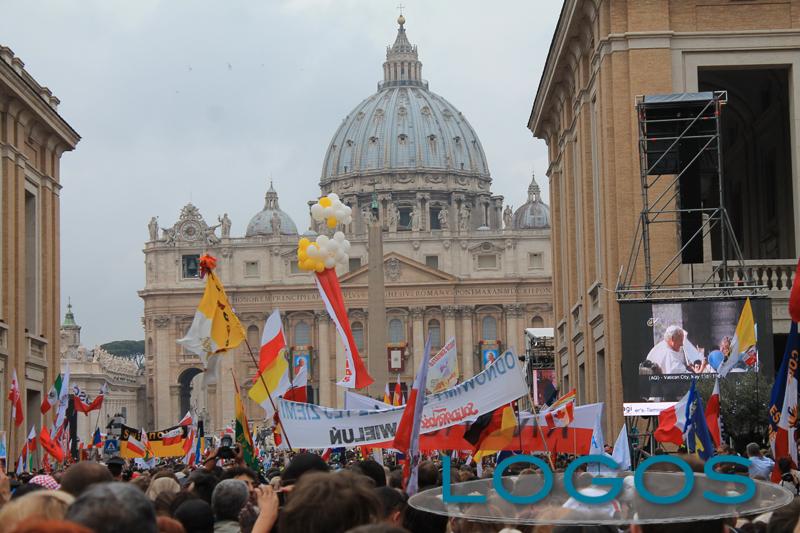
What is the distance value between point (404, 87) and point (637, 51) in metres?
148

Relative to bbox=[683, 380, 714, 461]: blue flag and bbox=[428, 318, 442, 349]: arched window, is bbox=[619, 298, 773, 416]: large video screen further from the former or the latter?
bbox=[428, 318, 442, 349]: arched window

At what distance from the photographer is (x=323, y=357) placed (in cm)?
12812

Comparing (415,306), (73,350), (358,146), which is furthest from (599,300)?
(358,146)

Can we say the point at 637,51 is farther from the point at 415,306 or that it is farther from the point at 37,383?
the point at 415,306

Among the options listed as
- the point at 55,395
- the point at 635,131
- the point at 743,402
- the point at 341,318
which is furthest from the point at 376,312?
the point at 341,318

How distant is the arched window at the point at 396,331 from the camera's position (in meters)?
128

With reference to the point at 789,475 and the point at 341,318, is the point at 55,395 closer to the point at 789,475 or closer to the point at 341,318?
the point at 341,318

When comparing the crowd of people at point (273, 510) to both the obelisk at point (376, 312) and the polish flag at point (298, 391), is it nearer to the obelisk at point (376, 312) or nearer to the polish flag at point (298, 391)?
the polish flag at point (298, 391)

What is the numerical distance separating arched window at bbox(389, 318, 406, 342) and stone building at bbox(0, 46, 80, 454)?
8477 centimetres

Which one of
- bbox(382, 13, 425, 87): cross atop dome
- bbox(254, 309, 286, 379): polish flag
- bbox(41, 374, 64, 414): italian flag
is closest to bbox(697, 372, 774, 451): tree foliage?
bbox(254, 309, 286, 379): polish flag

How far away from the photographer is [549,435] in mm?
19844

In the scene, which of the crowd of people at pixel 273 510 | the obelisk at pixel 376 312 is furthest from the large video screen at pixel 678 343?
the obelisk at pixel 376 312

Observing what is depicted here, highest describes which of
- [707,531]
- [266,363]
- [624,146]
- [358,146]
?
[358,146]

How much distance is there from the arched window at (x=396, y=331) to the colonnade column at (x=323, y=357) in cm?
508
